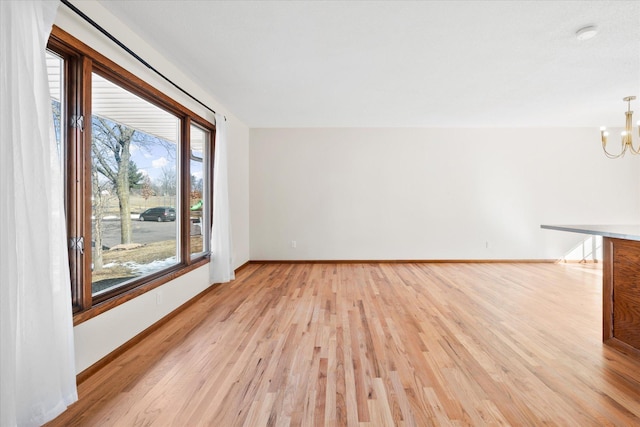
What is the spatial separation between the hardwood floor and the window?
0.63 m

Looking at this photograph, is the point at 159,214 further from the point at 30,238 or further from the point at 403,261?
the point at 403,261

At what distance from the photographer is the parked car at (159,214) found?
9.71ft

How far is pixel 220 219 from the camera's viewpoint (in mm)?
4043

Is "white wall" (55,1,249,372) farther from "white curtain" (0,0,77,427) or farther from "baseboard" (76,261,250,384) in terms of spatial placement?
"white curtain" (0,0,77,427)

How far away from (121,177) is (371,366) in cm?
260

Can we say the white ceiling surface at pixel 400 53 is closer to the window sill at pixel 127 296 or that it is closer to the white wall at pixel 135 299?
the white wall at pixel 135 299

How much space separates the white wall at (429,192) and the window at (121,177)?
2050 millimetres

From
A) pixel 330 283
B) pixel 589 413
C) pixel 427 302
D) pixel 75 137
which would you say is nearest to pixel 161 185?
pixel 75 137

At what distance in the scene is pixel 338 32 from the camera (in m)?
2.50

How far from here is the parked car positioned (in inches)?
117

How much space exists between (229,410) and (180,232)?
7.66 feet

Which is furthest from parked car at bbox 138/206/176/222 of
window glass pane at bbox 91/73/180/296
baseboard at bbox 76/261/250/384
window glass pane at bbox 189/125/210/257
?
baseboard at bbox 76/261/250/384

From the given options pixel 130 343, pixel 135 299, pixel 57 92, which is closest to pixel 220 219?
pixel 135 299

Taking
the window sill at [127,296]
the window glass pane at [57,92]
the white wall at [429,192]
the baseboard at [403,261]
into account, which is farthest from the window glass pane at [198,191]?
the baseboard at [403,261]
